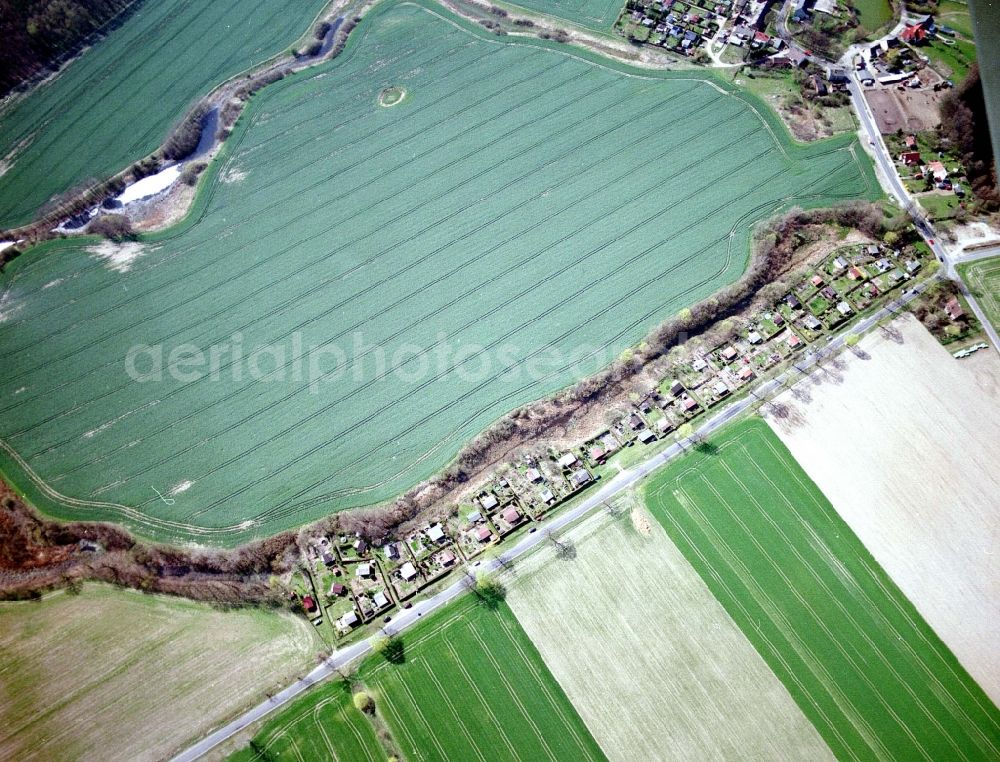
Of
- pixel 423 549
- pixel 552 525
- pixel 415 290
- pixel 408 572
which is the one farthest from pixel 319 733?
pixel 415 290

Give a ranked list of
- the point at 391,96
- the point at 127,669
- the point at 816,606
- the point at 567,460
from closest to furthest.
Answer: the point at 127,669 → the point at 816,606 → the point at 567,460 → the point at 391,96

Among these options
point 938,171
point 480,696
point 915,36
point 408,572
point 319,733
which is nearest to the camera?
point 319,733

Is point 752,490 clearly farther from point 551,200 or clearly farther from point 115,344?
point 115,344

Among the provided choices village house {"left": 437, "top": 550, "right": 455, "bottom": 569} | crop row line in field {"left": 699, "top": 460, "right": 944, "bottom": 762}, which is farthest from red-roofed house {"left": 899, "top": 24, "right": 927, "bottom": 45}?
village house {"left": 437, "top": 550, "right": 455, "bottom": 569}

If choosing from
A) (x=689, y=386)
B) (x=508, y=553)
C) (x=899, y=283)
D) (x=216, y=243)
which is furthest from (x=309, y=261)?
(x=899, y=283)

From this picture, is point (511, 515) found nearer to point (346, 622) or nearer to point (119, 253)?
point (346, 622)

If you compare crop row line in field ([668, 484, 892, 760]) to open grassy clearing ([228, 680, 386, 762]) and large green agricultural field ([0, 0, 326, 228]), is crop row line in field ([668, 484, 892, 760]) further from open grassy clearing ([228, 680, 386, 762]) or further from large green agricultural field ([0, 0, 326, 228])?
large green agricultural field ([0, 0, 326, 228])

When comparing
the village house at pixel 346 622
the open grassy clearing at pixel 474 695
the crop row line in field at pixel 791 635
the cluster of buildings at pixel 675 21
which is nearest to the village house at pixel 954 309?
the crop row line in field at pixel 791 635
